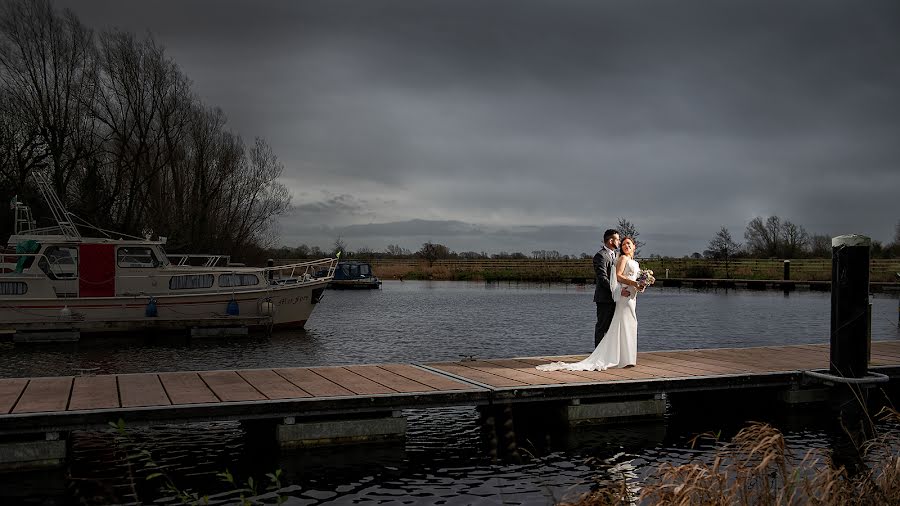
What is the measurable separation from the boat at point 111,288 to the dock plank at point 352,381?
13.8m

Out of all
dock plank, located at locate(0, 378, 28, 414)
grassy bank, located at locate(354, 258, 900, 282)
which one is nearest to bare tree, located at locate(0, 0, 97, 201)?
dock plank, located at locate(0, 378, 28, 414)

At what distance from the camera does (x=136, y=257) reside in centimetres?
2625

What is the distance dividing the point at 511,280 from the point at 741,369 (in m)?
70.0

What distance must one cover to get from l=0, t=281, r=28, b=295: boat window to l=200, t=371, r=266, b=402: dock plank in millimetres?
16517

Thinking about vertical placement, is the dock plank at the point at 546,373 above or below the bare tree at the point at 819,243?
below

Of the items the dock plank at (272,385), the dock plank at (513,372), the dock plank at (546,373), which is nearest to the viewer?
the dock plank at (272,385)

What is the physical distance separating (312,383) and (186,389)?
5.60 ft

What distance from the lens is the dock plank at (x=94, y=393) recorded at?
30.3ft

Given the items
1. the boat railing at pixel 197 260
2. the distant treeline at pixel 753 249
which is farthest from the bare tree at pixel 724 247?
the boat railing at pixel 197 260

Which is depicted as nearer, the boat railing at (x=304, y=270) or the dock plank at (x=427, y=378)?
the dock plank at (x=427, y=378)

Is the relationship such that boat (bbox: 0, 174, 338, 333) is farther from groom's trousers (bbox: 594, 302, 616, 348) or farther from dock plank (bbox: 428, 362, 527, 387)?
groom's trousers (bbox: 594, 302, 616, 348)

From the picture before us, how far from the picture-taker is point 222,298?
2703cm

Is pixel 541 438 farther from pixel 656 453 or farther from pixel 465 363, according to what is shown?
pixel 465 363

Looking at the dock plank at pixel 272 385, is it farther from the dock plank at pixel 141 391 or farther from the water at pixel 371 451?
the dock plank at pixel 141 391
